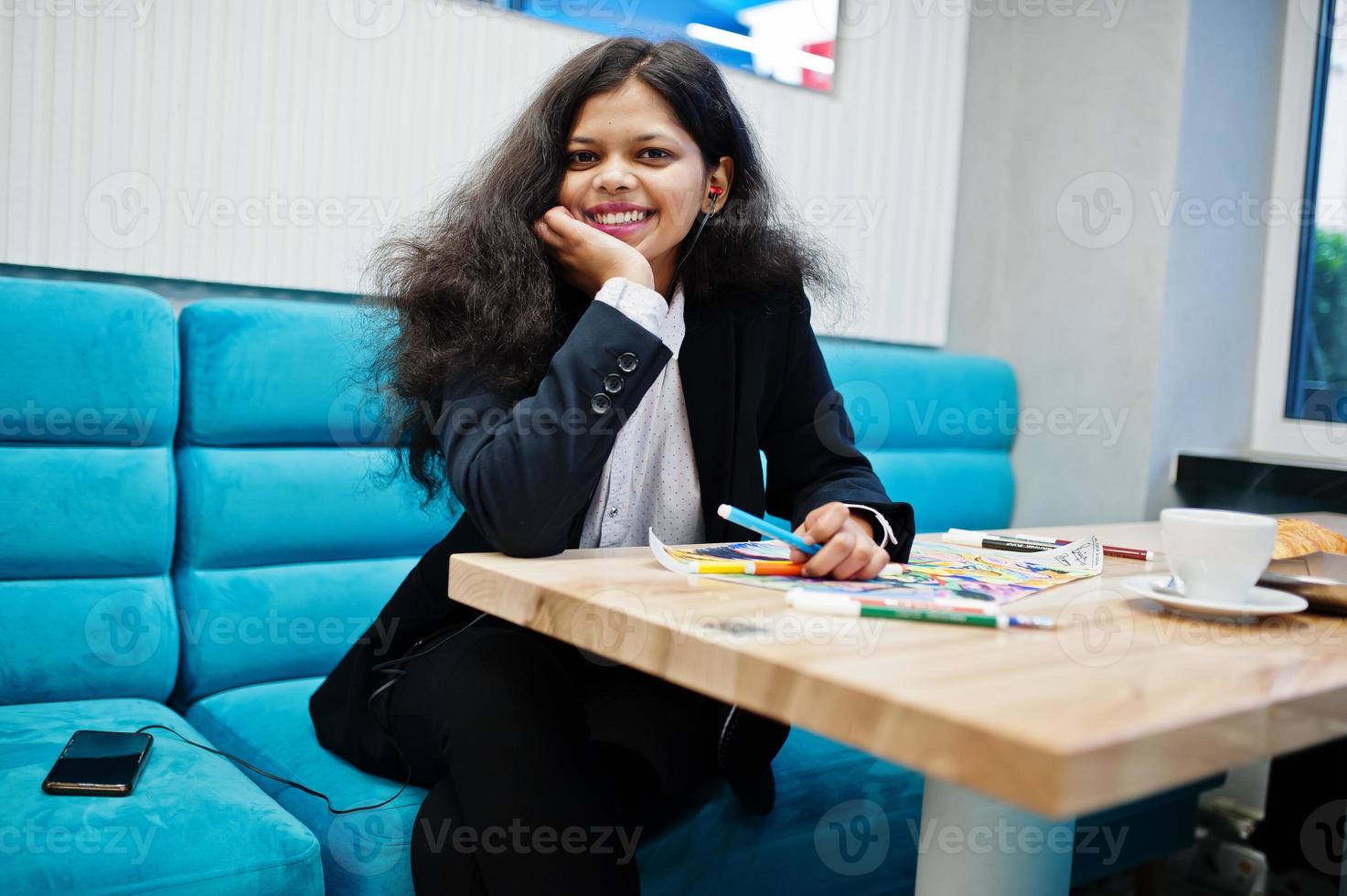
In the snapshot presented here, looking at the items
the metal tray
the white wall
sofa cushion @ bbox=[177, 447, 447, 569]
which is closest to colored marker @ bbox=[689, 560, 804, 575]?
the metal tray

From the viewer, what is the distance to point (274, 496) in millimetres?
1640

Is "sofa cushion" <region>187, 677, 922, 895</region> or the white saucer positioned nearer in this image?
the white saucer

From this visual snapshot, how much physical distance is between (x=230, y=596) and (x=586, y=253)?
80 cm

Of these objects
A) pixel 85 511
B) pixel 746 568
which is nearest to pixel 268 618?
pixel 85 511

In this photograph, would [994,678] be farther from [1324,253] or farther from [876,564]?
[1324,253]

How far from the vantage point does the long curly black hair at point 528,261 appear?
119cm

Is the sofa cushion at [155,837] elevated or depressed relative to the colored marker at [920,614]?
depressed

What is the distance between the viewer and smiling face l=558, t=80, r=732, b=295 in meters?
1.32

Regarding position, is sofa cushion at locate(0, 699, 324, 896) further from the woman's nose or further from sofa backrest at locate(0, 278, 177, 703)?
the woman's nose

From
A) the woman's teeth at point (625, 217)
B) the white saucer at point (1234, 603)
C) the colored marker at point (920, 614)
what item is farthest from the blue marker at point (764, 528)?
the woman's teeth at point (625, 217)

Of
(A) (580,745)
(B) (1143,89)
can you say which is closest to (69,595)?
(A) (580,745)

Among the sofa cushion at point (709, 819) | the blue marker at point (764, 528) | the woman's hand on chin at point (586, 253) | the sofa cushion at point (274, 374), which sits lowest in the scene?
the sofa cushion at point (709, 819)

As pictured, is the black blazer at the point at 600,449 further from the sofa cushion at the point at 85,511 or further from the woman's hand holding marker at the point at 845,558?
the sofa cushion at the point at 85,511

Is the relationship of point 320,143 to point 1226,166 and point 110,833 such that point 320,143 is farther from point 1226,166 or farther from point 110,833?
point 1226,166
